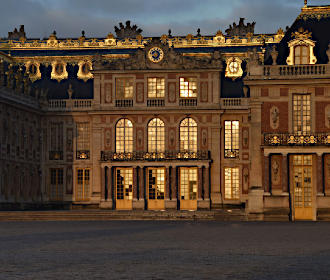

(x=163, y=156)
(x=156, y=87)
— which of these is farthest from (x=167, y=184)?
(x=156, y=87)

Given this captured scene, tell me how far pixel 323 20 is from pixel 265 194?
10.8 m

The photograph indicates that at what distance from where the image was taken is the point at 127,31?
64.2 metres

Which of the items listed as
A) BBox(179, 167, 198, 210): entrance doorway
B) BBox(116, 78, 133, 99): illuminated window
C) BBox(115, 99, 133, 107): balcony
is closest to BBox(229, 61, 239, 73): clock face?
BBox(116, 78, 133, 99): illuminated window

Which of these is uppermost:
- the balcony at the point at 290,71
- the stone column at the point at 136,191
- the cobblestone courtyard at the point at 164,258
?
the balcony at the point at 290,71

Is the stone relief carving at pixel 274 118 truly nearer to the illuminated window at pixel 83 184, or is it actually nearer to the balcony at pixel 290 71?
the balcony at pixel 290 71

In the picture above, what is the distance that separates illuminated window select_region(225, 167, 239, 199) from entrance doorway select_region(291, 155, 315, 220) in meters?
14.0

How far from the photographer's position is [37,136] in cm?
5828

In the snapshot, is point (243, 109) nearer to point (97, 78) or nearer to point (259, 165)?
point (97, 78)

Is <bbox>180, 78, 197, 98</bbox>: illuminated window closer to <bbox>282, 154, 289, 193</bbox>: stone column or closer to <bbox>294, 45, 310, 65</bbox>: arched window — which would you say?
<bbox>294, 45, 310, 65</bbox>: arched window

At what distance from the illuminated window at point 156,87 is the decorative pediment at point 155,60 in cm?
86

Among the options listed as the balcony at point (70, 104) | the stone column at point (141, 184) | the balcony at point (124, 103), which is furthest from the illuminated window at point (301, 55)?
the balcony at point (70, 104)

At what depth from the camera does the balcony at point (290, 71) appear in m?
43.0

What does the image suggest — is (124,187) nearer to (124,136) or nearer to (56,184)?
(124,136)

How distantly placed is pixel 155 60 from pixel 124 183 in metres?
8.90
